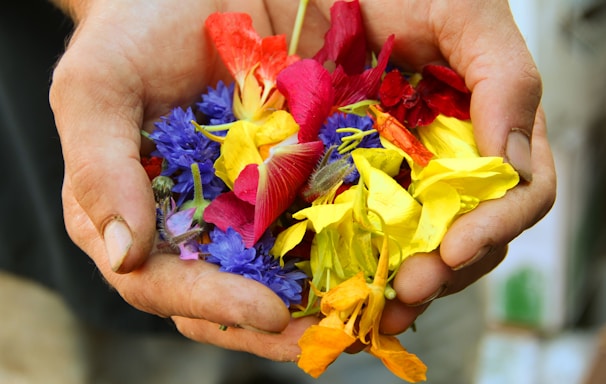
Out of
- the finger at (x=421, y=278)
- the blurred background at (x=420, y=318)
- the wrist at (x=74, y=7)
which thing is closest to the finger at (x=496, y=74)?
the finger at (x=421, y=278)

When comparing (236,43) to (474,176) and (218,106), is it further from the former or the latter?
(474,176)

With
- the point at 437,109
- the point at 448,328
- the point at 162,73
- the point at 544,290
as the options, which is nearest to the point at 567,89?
the point at 544,290

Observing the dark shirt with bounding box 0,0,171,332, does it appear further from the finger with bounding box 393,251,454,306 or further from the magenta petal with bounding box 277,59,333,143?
the finger with bounding box 393,251,454,306

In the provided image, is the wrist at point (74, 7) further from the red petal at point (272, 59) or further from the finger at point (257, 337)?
the finger at point (257, 337)

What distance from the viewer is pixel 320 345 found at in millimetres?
489

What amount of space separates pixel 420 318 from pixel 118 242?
2.23 feet

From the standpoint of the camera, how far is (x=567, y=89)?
59.9 inches

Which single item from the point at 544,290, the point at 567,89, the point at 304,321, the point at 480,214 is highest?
the point at 480,214

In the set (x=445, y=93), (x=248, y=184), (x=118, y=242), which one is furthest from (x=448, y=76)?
(x=118, y=242)

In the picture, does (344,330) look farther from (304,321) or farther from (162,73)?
(162,73)

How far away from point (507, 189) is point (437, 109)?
0.11m

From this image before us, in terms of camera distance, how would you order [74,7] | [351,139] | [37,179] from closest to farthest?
1. [351,139]
2. [74,7]
3. [37,179]

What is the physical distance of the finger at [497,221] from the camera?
1.65 feet

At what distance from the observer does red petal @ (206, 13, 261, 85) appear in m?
0.66
